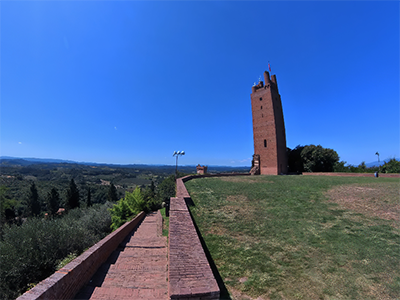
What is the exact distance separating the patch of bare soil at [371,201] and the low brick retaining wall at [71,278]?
8.25 meters

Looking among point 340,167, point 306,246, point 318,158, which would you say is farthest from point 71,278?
point 340,167

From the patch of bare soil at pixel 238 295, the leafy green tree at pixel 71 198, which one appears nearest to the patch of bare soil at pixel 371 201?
the patch of bare soil at pixel 238 295

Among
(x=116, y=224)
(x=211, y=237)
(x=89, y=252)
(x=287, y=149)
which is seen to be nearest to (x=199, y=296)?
(x=211, y=237)

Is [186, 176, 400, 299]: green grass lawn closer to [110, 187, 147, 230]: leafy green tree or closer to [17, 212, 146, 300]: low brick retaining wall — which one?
[17, 212, 146, 300]: low brick retaining wall

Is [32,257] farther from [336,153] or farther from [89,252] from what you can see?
[336,153]

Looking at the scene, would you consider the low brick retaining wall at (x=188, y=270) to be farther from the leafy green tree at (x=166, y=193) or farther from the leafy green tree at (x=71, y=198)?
the leafy green tree at (x=71, y=198)

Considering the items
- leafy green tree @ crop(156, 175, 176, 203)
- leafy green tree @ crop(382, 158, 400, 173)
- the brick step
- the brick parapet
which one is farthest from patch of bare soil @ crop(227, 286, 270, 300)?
leafy green tree @ crop(382, 158, 400, 173)

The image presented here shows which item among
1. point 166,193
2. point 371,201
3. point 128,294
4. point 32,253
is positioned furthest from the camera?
point 166,193

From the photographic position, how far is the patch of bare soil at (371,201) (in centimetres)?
593

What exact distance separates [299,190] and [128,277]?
8.79 meters

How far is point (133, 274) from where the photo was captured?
15.0ft

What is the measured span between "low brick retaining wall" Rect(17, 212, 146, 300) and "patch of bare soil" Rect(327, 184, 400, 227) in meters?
8.25

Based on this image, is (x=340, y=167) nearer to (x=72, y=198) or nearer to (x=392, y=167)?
(x=392, y=167)

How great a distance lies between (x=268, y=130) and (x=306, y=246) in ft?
63.3
